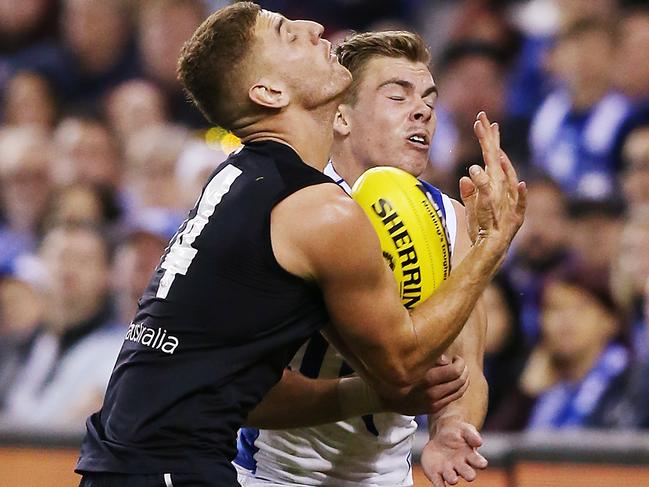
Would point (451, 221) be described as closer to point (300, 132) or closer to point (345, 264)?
point (300, 132)

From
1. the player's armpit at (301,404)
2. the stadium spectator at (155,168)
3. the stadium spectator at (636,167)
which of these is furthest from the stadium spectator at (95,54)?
the player's armpit at (301,404)

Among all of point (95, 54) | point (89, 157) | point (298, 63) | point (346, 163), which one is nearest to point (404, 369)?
point (298, 63)

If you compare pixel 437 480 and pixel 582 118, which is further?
pixel 582 118

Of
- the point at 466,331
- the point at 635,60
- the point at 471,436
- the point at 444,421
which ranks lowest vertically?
the point at 471,436

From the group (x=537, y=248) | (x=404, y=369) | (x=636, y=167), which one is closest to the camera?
(x=404, y=369)

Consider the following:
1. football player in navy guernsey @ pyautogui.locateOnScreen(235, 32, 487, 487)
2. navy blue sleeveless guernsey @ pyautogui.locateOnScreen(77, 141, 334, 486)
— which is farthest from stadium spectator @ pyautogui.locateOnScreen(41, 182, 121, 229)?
navy blue sleeveless guernsey @ pyautogui.locateOnScreen(77, 141, 334, 486)

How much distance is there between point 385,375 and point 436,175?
12.3 feet

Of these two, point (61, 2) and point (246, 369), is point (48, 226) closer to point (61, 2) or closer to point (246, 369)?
point (61, 2)

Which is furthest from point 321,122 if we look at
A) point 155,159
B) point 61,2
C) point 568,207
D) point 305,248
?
point 61,2

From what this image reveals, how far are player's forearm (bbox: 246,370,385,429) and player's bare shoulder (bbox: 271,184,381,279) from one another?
26.2 inches

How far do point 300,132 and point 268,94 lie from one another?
138mm

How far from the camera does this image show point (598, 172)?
6523mm

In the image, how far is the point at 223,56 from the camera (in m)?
3.46

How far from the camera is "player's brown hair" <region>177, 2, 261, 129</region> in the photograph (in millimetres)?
3447
